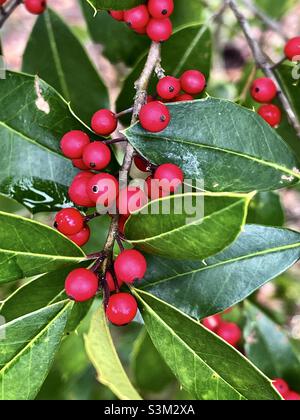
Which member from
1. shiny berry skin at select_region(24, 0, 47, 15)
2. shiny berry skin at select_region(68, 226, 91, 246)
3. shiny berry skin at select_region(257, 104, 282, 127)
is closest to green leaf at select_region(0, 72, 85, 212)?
shiny berry skin at select_region(68, 226, 91, 246)

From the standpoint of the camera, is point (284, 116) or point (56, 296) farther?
point (284, 116)

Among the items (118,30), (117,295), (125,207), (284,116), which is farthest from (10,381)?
(118,30)

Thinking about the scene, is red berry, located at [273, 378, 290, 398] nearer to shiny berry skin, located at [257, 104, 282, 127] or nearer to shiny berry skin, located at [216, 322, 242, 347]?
shiny berry skin, located at [216, 322, 242, 347]

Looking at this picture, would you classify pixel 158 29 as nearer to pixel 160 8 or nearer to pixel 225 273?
pixel 160 8

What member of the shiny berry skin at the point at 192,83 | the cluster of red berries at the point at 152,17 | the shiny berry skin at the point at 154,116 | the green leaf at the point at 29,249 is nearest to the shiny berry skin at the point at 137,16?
the cluster of red berries at the point at 152,17

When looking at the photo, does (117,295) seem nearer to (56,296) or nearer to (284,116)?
(56,296)
